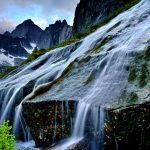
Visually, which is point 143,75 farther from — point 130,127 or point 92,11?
point 92,11

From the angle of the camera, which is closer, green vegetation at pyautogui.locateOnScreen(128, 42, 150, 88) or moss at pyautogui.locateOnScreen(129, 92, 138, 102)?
moss at pyautogui.locateOnScreen(129, 92, 138, 102)

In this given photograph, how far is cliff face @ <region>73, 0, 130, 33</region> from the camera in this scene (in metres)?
69.7

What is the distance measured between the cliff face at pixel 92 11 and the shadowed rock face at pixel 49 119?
4805 centimetres

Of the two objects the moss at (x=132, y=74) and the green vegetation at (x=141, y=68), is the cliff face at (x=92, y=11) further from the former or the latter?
the moss at (x=132, y=74)

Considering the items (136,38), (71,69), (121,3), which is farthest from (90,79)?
(121,3)

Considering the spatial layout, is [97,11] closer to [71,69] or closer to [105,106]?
[71,69]

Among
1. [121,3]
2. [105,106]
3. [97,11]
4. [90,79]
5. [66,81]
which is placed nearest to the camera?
[105,106]

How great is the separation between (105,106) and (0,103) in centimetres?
1393

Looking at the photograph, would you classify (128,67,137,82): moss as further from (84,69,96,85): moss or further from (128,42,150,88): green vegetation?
(84,69,96,85): moss

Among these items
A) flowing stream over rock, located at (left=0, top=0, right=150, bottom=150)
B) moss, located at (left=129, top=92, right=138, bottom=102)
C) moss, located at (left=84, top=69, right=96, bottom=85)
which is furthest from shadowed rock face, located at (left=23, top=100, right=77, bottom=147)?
moss, located at (left=129, top=92, right=138, bottom=102)

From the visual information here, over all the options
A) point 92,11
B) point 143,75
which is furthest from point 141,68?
point 92,11

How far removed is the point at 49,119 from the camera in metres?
19.5

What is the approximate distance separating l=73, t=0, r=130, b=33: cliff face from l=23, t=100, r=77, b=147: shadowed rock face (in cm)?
4805

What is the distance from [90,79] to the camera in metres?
20.3
